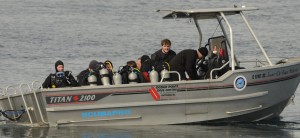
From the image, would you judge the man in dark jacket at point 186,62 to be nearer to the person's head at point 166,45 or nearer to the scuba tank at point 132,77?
the person's head at point 166,45

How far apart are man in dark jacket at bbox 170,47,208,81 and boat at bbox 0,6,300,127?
0.35 m

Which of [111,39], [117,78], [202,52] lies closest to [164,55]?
[202,52]

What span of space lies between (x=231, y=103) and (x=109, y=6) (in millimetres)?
33744

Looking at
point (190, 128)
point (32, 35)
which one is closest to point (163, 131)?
point (190, 128)

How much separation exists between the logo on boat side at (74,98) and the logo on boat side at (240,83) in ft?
8.61

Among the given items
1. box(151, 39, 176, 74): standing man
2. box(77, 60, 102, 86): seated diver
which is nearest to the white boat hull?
box(77, 60, 102, 86): seated diver

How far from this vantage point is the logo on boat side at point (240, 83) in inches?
720

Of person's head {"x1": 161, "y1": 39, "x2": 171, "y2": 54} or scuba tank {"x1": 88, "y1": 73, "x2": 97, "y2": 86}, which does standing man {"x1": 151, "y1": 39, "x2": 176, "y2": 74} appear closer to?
person's head {"x1": 161, "y1": 39, "x2": 171, "y2": 54}

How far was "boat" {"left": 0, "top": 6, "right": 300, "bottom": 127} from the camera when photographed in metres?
18.1

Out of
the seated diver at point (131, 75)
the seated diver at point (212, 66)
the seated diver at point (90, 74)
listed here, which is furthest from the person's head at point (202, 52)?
the seated diver at point (90, 74)

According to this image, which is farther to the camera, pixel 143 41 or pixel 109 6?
pixel 109 6

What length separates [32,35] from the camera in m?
40.7

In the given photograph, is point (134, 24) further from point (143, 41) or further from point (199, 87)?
point (199, 87)

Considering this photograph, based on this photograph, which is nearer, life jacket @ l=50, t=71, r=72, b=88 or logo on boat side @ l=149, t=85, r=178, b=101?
logo on boat side @ l=149, t=85, r=178, b=101
